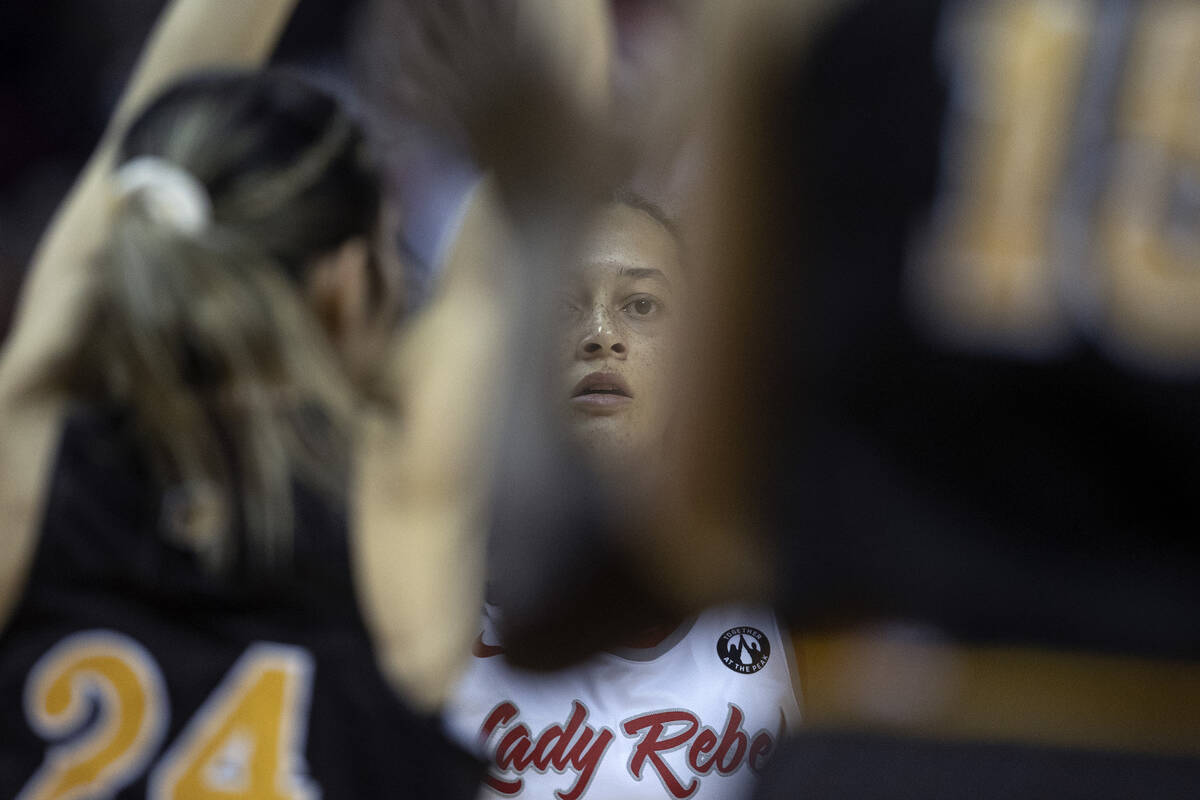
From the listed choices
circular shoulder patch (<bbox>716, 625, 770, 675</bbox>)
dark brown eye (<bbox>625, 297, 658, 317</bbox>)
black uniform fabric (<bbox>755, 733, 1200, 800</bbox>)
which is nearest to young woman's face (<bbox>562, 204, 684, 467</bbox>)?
dark brown eye (<bbox>625, 297, 658, 317</bbox>)

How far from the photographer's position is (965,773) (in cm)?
75

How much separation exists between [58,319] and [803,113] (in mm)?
678

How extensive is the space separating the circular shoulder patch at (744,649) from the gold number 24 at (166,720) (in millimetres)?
369

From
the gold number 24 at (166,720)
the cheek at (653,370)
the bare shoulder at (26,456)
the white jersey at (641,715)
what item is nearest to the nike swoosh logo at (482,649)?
the white jersey at (641,715)

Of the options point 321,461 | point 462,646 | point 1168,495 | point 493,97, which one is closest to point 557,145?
point 493,97

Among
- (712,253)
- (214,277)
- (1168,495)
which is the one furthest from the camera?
(214,277)

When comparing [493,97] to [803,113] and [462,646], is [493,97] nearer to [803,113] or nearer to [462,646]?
[803,113]

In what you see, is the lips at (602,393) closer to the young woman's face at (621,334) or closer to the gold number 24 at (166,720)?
the young woman's face at (621,334)

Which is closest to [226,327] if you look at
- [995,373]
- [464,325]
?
[464,325]

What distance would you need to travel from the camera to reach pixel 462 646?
990mm

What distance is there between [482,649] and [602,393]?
0.25 meters

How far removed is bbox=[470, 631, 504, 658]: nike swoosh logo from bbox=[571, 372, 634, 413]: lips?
0.23 metres

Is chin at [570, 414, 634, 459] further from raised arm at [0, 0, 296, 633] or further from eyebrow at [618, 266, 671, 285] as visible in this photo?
raised arm at [0, 0, 296, 633]

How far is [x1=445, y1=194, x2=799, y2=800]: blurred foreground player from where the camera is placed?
3.18 feet
